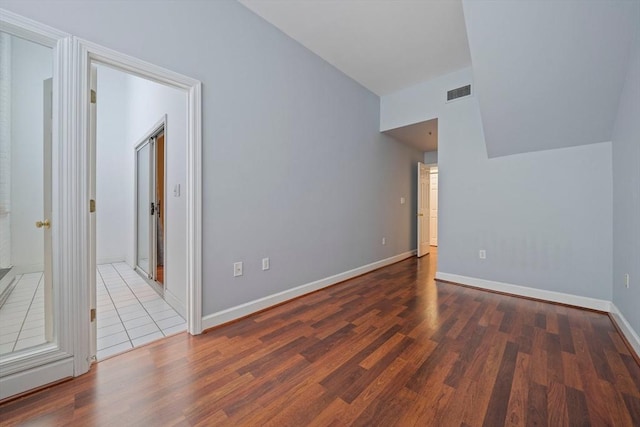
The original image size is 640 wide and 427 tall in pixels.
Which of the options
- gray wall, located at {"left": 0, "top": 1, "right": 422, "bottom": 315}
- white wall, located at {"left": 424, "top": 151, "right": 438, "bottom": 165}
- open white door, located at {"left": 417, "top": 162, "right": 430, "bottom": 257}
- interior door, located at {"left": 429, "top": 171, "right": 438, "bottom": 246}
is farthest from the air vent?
interior door, located at {"left": 429, "top": 171, "right": 438, "bottom": 246}

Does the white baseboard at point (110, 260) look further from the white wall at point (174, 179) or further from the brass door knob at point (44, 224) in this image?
the brass door knob at point (44, 224)

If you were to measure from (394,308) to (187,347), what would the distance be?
1961mm

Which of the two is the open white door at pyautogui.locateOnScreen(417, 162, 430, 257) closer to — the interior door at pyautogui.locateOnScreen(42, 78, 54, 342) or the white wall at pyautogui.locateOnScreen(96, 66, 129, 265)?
the interior door at pyautogui.locateOnScreen(42, 78, 54, 342)

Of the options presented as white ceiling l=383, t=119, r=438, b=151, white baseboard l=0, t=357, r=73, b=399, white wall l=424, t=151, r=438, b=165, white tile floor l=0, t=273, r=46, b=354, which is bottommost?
white baseboard l=0, t=357, r=73, b=399

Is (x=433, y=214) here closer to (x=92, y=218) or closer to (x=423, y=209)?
(x=423, y=209)

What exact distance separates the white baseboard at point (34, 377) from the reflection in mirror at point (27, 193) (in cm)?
16

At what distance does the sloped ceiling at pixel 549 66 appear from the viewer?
199 cm

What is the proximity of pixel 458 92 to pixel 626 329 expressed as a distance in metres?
3.12

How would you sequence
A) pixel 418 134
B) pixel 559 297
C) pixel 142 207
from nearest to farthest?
pixel 559 297, pixel 142 207, pixel 418 134

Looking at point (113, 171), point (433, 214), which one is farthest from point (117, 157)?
point (433, 214)

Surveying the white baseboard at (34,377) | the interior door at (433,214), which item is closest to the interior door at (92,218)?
the white baseboard at (34,377)

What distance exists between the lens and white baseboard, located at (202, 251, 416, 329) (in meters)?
2.24

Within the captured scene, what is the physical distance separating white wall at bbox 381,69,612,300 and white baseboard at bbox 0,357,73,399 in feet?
13.3

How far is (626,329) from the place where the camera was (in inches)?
82.2
